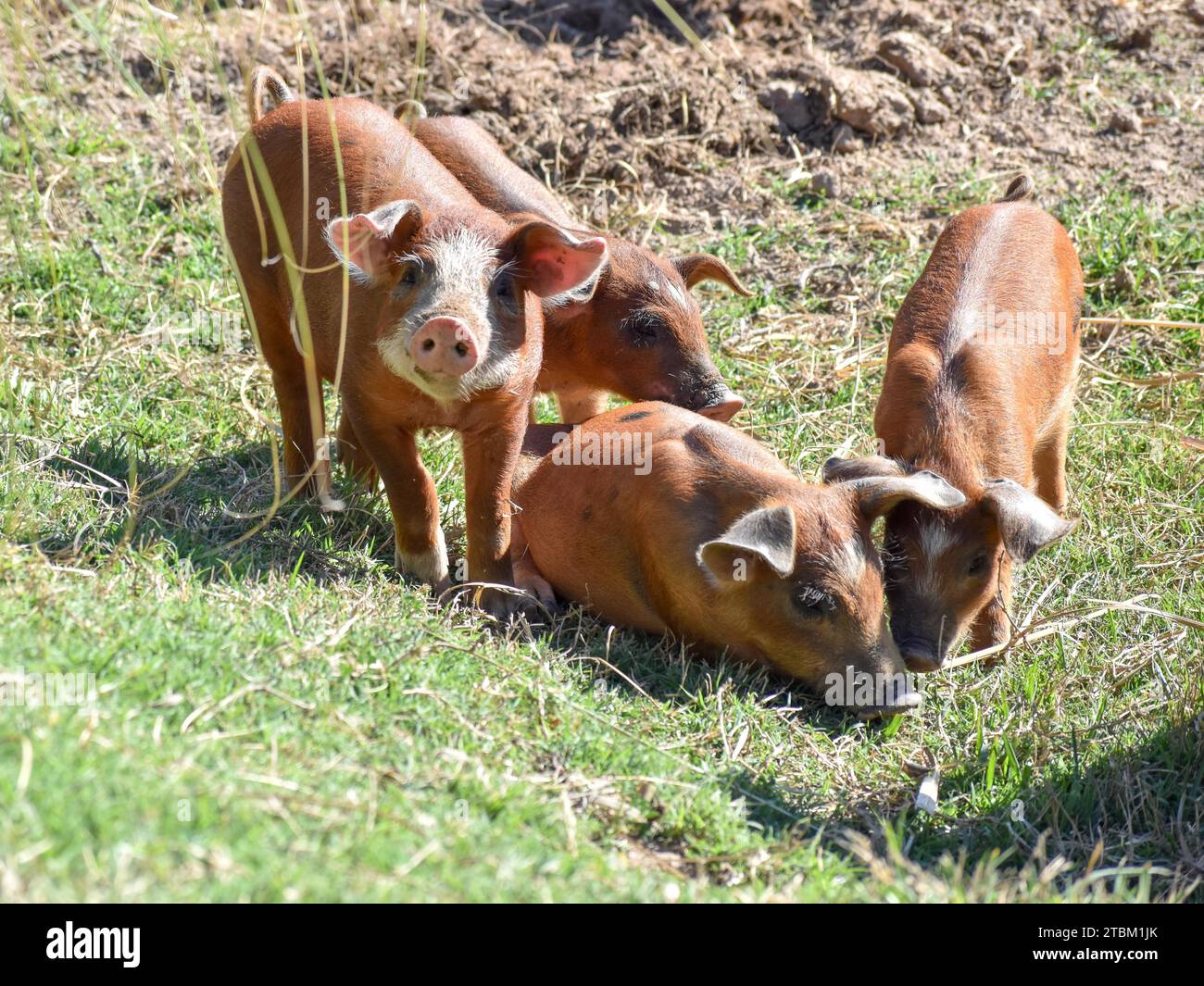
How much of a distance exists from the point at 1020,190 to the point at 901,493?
109 inches

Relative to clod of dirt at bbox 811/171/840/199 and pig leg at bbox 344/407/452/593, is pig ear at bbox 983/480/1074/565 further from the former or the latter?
clod of dirt at bbox 811/171/840/199

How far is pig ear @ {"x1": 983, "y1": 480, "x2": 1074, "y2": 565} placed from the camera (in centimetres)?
499

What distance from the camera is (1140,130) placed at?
876cm

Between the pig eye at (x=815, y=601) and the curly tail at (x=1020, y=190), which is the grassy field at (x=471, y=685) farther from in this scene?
the curly tail at (x=1020, y=190)

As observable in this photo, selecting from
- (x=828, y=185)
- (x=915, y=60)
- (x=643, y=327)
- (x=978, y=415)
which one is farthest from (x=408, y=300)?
(x=915, y=60)

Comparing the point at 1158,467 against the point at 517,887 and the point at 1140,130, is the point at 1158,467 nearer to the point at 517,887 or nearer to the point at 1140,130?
the point at 1140,130

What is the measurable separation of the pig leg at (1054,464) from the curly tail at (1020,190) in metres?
1.22

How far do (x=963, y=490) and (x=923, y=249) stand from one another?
3.03 metres

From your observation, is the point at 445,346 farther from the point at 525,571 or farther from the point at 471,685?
the point at 525,571

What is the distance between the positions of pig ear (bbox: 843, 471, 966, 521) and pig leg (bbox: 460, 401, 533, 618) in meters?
1.26

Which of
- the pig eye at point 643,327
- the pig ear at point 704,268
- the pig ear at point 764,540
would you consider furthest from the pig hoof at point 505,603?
the pig ear at point 704,268

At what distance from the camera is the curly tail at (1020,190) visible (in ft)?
23.1

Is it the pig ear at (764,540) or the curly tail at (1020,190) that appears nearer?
the pig ear at (764,540)
